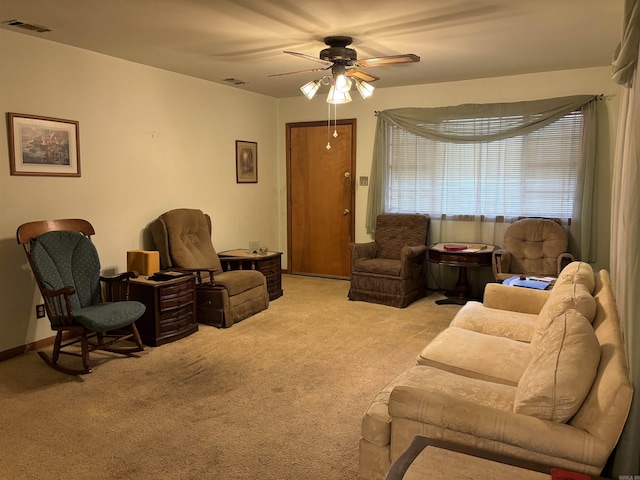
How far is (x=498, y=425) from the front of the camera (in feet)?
5.69

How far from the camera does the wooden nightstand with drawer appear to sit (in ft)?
13.7

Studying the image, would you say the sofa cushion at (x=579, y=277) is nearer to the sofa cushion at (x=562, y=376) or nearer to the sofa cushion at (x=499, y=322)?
the sofa cushion at (x=499, y=322)

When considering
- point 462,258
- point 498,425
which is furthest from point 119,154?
point 498,425

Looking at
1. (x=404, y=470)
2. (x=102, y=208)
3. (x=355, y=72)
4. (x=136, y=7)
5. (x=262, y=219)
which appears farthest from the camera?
(x=262, y=219)

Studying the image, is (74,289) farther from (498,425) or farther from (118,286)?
(498,425)

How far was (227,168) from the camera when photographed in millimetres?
6176

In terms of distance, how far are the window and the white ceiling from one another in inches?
30.0

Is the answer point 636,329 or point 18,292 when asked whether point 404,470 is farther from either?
point 18,292

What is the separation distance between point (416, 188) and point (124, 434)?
451 cm

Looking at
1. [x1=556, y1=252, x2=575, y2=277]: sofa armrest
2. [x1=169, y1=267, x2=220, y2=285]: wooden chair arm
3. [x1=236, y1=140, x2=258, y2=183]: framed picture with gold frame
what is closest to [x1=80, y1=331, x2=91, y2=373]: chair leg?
[x1=169, y1=267, x2=220, y2=285]: wooden chair arm

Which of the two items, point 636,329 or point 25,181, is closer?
point 636,329

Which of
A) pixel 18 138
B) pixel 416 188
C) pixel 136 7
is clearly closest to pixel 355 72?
pixel 136 7

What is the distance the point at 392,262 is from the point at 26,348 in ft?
12.1

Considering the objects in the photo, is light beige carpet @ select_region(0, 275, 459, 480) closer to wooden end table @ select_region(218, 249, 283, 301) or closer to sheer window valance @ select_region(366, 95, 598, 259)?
wooden end table @ select_region(218, 249, 283, 301)
